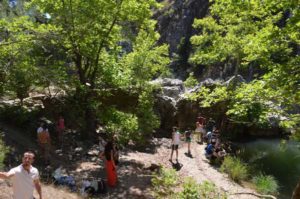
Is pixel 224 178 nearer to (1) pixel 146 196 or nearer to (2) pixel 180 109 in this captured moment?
(1) pixel 146 196

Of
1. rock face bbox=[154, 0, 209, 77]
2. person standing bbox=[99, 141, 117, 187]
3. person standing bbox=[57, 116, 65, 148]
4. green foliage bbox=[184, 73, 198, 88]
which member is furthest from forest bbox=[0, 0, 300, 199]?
rock face bbox=[154, 0, 209, 77]

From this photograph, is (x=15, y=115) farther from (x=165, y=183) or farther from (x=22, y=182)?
(x=22, y=182)

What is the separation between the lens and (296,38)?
284 inches

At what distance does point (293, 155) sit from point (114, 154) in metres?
15.2

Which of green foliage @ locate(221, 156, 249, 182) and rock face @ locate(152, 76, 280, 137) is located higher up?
rock face @ locate(152, 76, 280, 137)

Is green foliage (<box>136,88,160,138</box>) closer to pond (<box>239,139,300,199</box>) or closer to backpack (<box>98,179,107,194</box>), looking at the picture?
pond (<box>239,139,300,199</box>)

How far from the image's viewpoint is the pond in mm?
17391

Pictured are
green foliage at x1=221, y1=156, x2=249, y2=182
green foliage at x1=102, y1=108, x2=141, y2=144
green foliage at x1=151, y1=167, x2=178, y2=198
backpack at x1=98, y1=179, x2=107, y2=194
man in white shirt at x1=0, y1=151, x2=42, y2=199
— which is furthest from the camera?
green foliage at x1=102, y1=108, x2=141, y2=144

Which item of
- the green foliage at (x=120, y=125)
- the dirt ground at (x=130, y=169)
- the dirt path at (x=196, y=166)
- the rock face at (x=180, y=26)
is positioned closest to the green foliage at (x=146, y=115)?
the dirt path at (x=196, y=166)

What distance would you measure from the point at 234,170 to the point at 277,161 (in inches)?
287

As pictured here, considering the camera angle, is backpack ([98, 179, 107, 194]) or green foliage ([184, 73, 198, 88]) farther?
green foliage ([184, 73, 198, 88])

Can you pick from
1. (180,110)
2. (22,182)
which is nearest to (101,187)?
(22,182)

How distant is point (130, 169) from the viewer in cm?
1480

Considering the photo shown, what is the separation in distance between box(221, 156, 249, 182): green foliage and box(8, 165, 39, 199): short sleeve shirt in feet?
34.1
